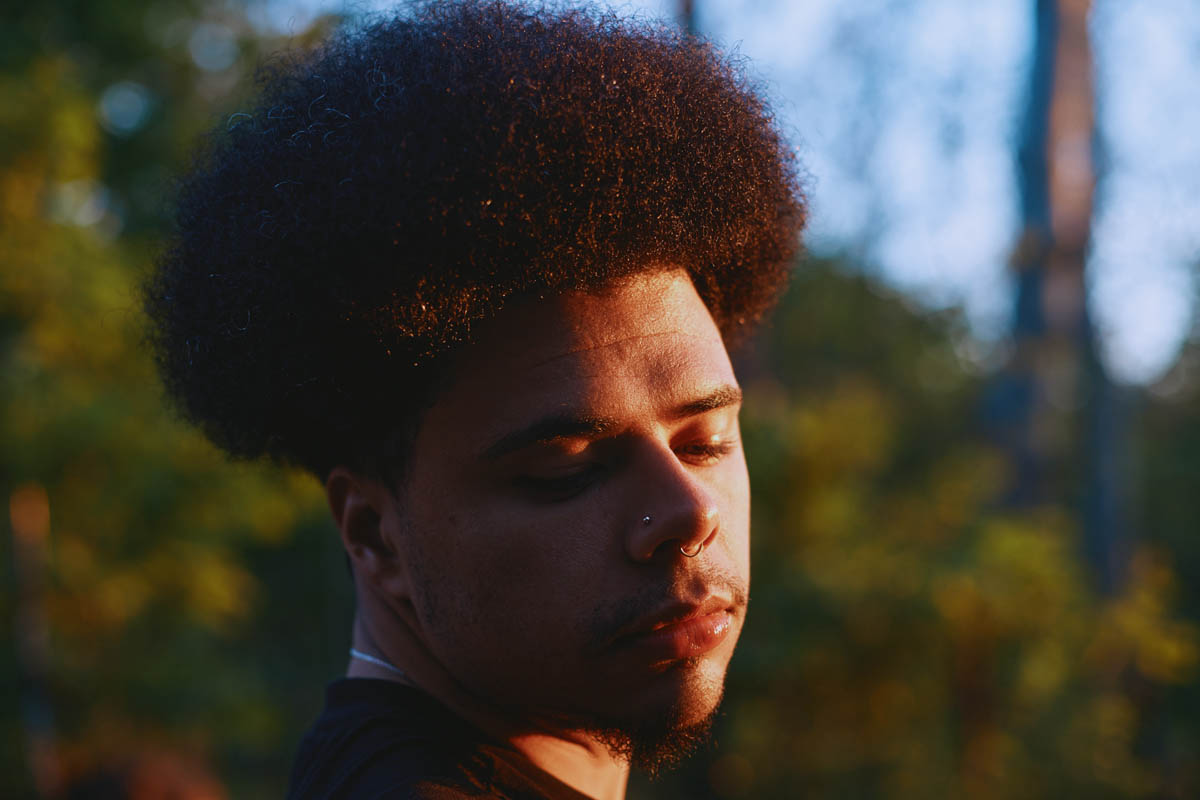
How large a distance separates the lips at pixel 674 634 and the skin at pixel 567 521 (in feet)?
0.03

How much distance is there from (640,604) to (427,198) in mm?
741

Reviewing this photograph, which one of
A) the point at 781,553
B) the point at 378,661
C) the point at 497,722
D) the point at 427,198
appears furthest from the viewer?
the point at 781,553

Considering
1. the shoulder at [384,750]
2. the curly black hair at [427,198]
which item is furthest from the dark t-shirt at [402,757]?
the curly black hair at [427,198]

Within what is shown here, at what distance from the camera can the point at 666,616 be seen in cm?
168

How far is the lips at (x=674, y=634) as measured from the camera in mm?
1669

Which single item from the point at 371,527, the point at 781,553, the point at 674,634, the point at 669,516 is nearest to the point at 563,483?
the point at 669,516

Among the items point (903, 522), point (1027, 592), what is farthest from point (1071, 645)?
point (903, 522)

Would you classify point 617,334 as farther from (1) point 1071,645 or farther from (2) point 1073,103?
(2) point 1073,103

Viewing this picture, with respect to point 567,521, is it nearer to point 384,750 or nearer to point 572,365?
point 572,365

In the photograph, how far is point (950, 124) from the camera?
1059 cm

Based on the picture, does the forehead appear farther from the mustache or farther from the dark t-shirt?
the dark t-shirt

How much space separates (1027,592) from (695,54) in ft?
16.1

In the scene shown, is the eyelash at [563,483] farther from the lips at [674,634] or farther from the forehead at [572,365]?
the lips at [674,634]

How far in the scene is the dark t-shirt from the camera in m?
1.60
